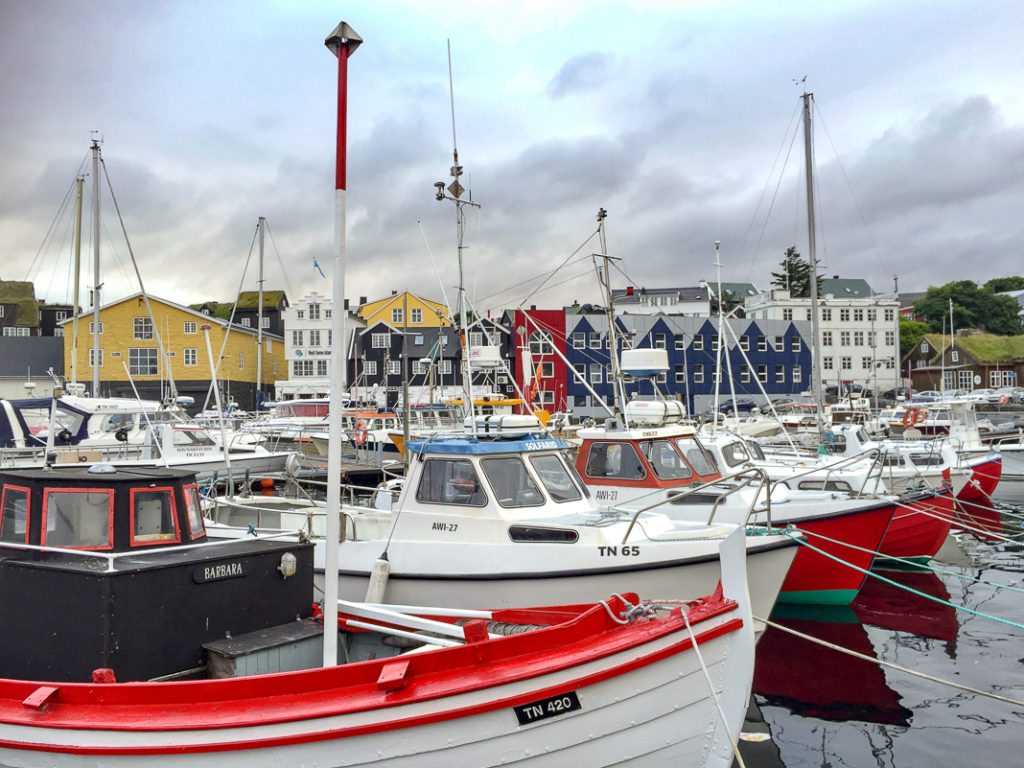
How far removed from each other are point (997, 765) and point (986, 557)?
12086 millimetres

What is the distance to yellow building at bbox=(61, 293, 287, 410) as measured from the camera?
54594 millimetres

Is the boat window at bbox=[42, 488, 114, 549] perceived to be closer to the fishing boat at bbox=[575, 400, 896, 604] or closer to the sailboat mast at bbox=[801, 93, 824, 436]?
the fishing boat at bbox=[575, 400, 896, 604]

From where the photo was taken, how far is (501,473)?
10.1 metres

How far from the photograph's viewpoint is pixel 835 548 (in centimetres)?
1291

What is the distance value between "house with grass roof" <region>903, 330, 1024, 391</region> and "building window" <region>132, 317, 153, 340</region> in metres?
64.7

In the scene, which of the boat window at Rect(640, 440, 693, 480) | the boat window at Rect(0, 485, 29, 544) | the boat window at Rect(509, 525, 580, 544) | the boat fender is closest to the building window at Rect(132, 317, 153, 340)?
the boat window at Rect(640, 440, 693, 480)

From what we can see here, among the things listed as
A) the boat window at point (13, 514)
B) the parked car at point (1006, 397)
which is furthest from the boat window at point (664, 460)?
the parked car at point (1006, 397)

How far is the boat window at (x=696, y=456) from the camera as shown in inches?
565

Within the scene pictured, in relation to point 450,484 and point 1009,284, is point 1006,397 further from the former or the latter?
point 1009,284

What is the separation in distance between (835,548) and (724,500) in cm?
214

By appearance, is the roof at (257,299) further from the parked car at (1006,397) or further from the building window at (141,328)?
the parked car at (1006,397)

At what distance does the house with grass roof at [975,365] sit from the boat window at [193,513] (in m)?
76.2

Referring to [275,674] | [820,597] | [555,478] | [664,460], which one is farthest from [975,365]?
[275,674]

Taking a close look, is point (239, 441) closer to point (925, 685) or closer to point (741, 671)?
point (925, 685)
